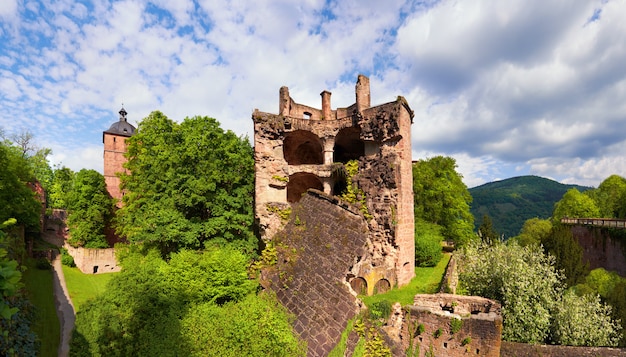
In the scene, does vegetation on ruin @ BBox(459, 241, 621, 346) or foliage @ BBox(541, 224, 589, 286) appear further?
foliage @ BBox(541, 224, 589, 286)

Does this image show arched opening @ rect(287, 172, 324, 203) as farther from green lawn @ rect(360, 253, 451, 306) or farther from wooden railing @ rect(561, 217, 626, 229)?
wooden railing @ rect(561, 217, 626, 229)

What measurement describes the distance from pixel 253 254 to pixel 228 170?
16.2 ft

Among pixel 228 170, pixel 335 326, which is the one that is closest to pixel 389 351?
pixel 335 326

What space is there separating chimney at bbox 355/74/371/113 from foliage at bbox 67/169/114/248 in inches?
982

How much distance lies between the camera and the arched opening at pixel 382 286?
49.1 ft

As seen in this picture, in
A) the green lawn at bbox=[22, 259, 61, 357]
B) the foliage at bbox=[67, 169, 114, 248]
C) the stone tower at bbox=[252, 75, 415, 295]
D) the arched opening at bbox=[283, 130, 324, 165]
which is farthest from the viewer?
the foliage at bbox=[67, 169, 114, 248]

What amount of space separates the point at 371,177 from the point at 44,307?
2073cm

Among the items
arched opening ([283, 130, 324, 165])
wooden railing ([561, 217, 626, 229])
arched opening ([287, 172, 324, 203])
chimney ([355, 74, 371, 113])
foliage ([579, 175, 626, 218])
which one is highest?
chimney ([355, 74, 371, 113])

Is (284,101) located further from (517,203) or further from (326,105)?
(517,203)

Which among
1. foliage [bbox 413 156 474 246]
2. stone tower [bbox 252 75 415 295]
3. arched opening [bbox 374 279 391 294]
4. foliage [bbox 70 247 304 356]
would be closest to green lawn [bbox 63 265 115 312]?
foliage [bbox 70 247 304 356]

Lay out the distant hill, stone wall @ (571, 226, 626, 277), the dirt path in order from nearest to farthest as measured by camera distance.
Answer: the dirt path
stone wall @ (571, 226, 626, 277)
the distant hill

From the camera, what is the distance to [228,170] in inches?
656

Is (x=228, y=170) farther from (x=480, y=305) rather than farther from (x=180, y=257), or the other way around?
(x=480, y=305)

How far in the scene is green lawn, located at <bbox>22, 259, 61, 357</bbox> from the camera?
45.0 feet
